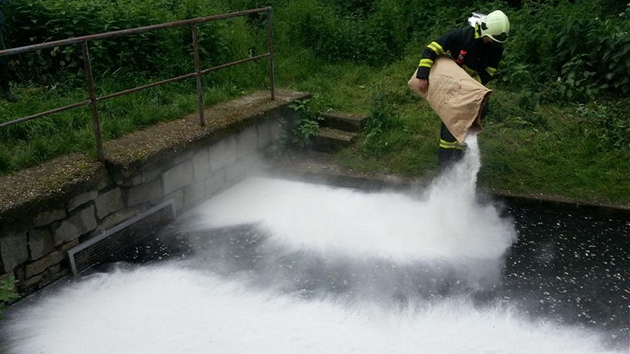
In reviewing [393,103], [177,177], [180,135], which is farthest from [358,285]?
[393,103]

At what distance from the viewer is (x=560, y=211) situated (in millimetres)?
5797

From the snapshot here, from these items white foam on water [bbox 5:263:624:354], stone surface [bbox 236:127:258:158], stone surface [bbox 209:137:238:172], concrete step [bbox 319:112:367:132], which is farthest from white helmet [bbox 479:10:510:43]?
stone surface [bbox 209:137:238:172]

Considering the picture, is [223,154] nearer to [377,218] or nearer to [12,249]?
[377,218]

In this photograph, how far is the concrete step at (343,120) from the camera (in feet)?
23.5

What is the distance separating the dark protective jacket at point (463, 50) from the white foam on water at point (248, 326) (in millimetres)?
2375

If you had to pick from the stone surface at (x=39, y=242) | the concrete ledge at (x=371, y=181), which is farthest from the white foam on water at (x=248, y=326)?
the concrete ledge at (x=371, y=181)

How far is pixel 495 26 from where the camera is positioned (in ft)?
17.4

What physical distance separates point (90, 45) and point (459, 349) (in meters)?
5.78

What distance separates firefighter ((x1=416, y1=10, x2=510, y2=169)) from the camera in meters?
5.36

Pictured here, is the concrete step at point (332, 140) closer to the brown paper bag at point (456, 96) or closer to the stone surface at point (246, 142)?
the stone surface at point (246, 142)

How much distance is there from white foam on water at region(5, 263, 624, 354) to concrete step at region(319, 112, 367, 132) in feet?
10.3

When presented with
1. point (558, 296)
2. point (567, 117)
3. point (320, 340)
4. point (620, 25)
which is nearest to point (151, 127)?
point (320, 340)

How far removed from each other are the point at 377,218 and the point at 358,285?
1.20 metres

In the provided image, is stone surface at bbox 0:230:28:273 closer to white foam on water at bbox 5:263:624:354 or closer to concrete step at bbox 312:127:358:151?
white foam on water at bbox 5:263:624:354
